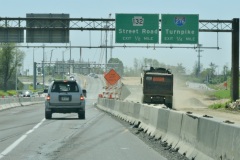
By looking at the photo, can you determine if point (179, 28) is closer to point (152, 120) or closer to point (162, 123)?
point (152, 120)

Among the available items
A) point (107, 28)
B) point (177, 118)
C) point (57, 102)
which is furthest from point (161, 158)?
point (107, 28)

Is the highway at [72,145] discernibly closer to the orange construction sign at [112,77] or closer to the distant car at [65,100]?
the distant car at [65,100]

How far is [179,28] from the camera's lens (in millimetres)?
44938

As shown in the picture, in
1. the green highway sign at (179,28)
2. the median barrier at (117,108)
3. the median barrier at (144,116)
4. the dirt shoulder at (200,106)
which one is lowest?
the dirt shoulder at (200,106)

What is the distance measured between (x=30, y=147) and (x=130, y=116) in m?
12.2

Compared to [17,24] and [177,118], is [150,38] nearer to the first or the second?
[17,24]

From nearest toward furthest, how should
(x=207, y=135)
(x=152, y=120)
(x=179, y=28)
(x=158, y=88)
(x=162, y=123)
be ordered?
(x=207, y=135), (x=162, y=123), (x=152, y=120), (x=179, y=28), (x=158, y=88)

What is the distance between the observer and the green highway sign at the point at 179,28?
44656mm

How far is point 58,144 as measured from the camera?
16.2 m

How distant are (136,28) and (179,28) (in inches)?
127

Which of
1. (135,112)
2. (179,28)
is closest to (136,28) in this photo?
(179,28)

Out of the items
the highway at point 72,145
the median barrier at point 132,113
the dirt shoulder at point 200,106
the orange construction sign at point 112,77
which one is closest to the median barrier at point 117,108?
the median barrier at point 132,113

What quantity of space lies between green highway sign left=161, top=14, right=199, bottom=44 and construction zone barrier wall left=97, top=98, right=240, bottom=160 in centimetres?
2415

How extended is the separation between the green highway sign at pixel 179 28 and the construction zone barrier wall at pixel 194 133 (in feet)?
79.2
